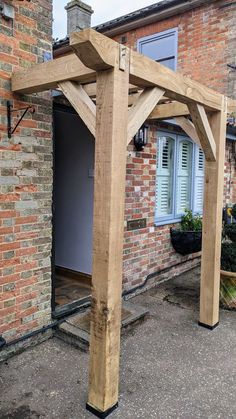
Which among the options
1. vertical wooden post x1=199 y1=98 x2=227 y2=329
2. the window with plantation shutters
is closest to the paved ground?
vertical wooden post x1=199 y1=98 x2=227 y2=329

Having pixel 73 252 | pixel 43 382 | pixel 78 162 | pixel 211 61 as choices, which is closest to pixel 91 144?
Result: pixel 78 162

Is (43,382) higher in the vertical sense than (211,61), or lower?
lower

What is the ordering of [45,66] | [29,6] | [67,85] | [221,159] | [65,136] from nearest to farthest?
[67,85], [45,66], [29,6], [221,159], [65,136]

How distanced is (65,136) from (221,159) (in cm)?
250

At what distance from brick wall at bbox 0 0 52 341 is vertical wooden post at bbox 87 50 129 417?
42.7 inches

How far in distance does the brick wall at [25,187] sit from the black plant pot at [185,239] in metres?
2.63

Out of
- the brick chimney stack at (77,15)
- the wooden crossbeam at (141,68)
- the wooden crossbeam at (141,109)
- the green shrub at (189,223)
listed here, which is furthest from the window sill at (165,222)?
the brick chimney stack at (77,15)

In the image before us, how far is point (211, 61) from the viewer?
752 centimetres

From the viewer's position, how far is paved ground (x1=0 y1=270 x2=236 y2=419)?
256 centimetres

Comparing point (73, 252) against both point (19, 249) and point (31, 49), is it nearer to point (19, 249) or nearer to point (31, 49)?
point (19, 249)

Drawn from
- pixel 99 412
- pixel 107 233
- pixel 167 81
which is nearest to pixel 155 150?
pixel 167 81

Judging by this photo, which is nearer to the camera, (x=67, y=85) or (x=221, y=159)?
(x=67, y=85)

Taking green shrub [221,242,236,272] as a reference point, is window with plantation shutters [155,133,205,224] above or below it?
above

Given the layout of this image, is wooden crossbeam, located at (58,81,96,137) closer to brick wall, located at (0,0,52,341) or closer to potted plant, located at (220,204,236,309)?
brick wall, located at (0,0,52,341)
